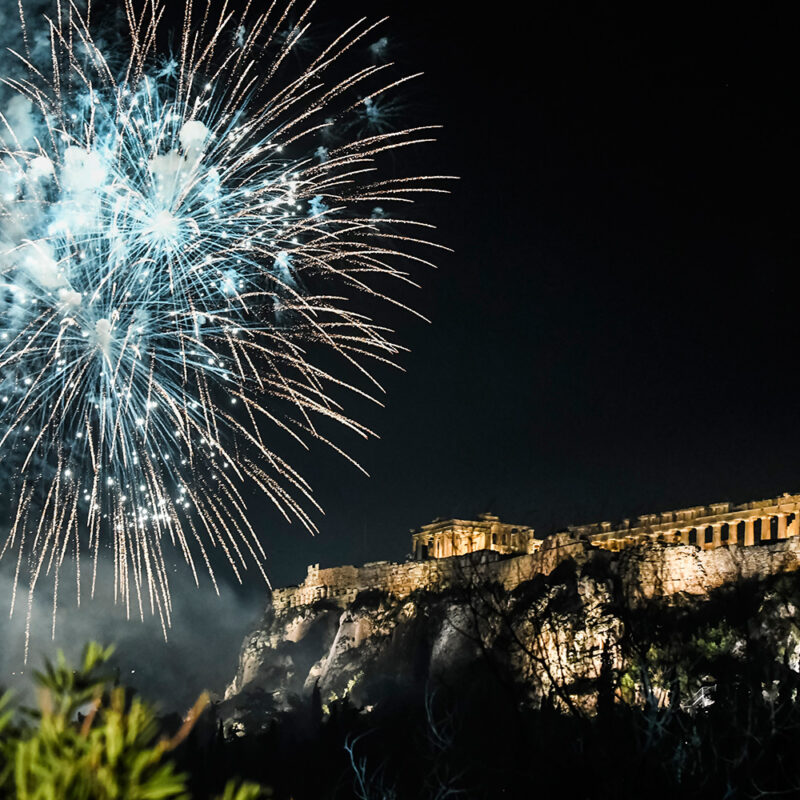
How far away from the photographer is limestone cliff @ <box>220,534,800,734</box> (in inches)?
2085

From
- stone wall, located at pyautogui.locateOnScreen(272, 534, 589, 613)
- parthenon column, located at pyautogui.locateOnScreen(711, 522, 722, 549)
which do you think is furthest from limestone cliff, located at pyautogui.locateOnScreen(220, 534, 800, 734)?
parthenon column, located at pyautogui.locateOnScreen(711, 522, 722, 549)

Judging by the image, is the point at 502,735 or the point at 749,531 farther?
the point at 749,531

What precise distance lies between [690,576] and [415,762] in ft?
66.0

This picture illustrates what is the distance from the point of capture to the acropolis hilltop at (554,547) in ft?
182

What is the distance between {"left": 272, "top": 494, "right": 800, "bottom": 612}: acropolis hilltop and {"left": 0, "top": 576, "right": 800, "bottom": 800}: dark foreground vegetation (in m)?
2.93

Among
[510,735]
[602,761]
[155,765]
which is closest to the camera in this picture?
[155,765]

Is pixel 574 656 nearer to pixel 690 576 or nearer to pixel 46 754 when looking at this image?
pixel 690 576

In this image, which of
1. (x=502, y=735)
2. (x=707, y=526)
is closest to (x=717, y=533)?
(x=707, y=526)

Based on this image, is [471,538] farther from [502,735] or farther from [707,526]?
[502,735]

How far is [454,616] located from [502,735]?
2214cm

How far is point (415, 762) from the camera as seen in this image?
4350cm

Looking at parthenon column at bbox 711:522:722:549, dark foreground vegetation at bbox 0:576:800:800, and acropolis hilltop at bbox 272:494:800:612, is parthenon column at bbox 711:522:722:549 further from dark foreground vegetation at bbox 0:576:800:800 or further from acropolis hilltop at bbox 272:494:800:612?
dark foreground vegetation at bbox 0:576:800:800

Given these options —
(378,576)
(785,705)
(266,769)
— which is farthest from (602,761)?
(378,576)

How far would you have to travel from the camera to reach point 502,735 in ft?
129
